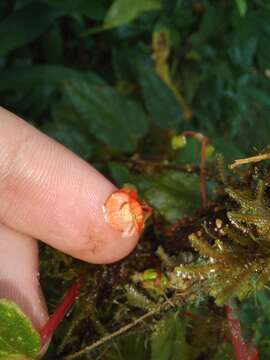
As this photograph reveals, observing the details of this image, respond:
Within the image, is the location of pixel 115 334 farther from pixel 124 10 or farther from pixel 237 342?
pixel 124 10

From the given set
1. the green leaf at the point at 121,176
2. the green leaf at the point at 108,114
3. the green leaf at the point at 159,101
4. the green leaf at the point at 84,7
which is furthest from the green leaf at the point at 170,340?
the green leaf at the point at 84,7

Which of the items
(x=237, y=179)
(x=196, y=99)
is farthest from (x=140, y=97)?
(x=237, y=179)

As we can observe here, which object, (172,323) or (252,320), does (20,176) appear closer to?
(172,323)

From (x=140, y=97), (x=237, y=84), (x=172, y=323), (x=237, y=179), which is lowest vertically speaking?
(x=237, y=84)

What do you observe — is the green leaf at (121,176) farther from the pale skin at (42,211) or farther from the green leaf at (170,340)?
the green leaf at (170,340)

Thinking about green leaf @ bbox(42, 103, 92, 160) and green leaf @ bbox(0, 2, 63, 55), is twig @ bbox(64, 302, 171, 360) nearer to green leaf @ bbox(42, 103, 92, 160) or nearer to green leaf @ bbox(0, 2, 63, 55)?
green leaf @ bbox(42, 103, 92, 160)

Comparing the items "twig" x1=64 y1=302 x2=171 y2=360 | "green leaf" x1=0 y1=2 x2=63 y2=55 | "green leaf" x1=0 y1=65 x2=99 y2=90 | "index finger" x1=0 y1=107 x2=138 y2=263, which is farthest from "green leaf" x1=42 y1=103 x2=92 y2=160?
"twig" x1=64 y1=302 x2=171 y2=360

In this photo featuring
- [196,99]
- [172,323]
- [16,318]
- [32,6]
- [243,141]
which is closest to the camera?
[16,318]
